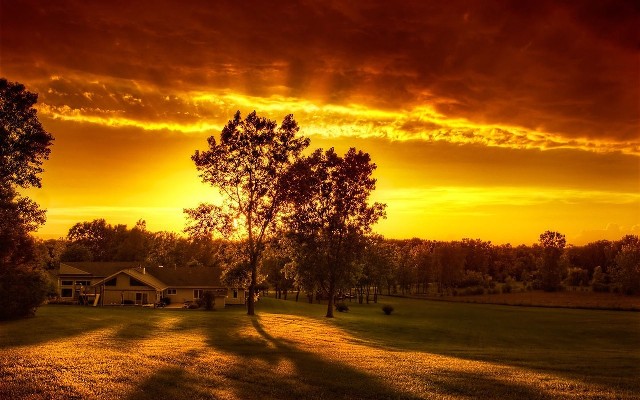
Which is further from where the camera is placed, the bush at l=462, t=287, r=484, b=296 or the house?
the bush at l=462, t=287, r=484, b=296

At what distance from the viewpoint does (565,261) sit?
6526 inches

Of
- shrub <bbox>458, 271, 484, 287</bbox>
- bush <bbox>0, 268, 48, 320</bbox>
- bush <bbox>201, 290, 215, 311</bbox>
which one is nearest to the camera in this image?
bush <bbox>0, 268, 48, 320</bbox>

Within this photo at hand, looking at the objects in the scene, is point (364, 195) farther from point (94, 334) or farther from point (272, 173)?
point (94, 334)

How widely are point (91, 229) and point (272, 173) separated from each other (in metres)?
137

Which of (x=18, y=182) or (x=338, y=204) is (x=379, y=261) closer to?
(x=338, y=204)

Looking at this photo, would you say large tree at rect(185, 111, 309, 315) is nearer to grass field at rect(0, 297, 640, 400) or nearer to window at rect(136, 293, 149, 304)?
grass field at rect(0, 297, 640, 400)

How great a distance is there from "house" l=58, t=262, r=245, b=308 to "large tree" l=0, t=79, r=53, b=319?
3413 cm

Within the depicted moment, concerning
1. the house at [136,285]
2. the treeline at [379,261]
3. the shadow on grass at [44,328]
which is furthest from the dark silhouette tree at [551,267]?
the shadow on grass at [44,328]

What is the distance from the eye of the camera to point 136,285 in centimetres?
8244

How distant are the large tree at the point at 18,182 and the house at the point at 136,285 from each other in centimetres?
3413

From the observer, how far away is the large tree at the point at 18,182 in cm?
4175

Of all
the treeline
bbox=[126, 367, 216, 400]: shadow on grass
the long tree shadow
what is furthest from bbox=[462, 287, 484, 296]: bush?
bbox=[126, 367, 216, 400]: shadow on grass

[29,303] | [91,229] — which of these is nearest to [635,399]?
[29,303]

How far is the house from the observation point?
81.8 meters
